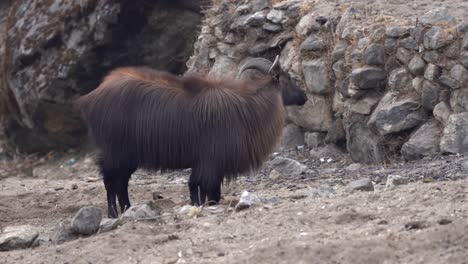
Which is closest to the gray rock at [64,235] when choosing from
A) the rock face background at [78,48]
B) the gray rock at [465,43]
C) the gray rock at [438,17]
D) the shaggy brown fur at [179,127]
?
the shaggy brown fur at [179,127]

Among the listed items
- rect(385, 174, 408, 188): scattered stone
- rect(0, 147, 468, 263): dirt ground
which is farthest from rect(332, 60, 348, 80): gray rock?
rect(385, 174, 408, 188): scattered stone

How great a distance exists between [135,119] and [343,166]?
9.83 feet

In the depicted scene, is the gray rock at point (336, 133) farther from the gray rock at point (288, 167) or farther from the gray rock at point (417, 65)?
the gray rock at point (417, 65)

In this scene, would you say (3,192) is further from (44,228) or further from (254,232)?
(254,232)

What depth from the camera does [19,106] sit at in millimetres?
16016

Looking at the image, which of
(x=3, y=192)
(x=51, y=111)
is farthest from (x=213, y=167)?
(x=51, y=111)

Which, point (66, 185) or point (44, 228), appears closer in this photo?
point (44, 228)

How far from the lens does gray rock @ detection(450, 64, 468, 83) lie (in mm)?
9711

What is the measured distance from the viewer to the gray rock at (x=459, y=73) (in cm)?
971

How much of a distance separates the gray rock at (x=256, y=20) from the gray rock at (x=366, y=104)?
2.31 meters

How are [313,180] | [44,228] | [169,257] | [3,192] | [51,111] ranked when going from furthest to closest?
[51,111] < [3,192] < [313,180] < [44,228] < [169,257]

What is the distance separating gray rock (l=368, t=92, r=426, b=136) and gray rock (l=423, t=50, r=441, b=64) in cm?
47

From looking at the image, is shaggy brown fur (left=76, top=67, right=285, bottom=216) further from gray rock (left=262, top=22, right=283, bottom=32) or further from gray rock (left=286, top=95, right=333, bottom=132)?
gray rock (left=262, top=22, right=283, bottom=32)

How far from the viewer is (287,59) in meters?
12.0
